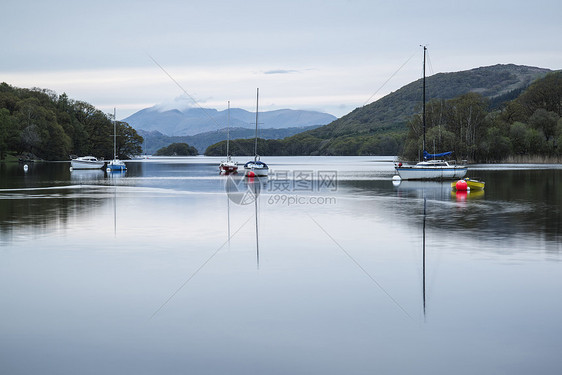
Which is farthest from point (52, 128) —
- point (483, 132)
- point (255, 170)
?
point (483, 132)

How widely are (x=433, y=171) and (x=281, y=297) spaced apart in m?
52.3

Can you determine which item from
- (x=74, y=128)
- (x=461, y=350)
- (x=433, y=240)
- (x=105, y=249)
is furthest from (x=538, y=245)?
(x=74, y=128)

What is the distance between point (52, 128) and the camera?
149625mm

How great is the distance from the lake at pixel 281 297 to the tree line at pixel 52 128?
123m

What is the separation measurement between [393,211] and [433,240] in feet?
35.2

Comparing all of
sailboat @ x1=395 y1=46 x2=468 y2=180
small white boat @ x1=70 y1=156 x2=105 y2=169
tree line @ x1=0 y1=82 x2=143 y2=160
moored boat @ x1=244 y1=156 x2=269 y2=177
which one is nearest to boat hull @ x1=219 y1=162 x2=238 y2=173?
moored boat @ x1=244 y1=156 x2=269 y2=177

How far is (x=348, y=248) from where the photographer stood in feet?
63.0

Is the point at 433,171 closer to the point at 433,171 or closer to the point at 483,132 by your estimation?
the point at 433,171

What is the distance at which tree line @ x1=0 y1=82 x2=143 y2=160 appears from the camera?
459 feet

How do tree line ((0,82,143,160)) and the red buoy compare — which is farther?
tree line ((0,82,143,160))

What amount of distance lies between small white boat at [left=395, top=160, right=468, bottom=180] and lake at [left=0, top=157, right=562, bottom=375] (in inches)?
1455

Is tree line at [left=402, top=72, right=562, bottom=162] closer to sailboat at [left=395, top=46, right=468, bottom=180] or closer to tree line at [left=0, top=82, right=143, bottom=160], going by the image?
sailboat at [left=395, top=46, right=468, bottom=180]

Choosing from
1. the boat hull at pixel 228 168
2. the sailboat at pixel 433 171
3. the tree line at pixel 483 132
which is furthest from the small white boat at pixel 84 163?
the tree line at pixel 483 132

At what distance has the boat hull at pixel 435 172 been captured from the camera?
62.3 m
